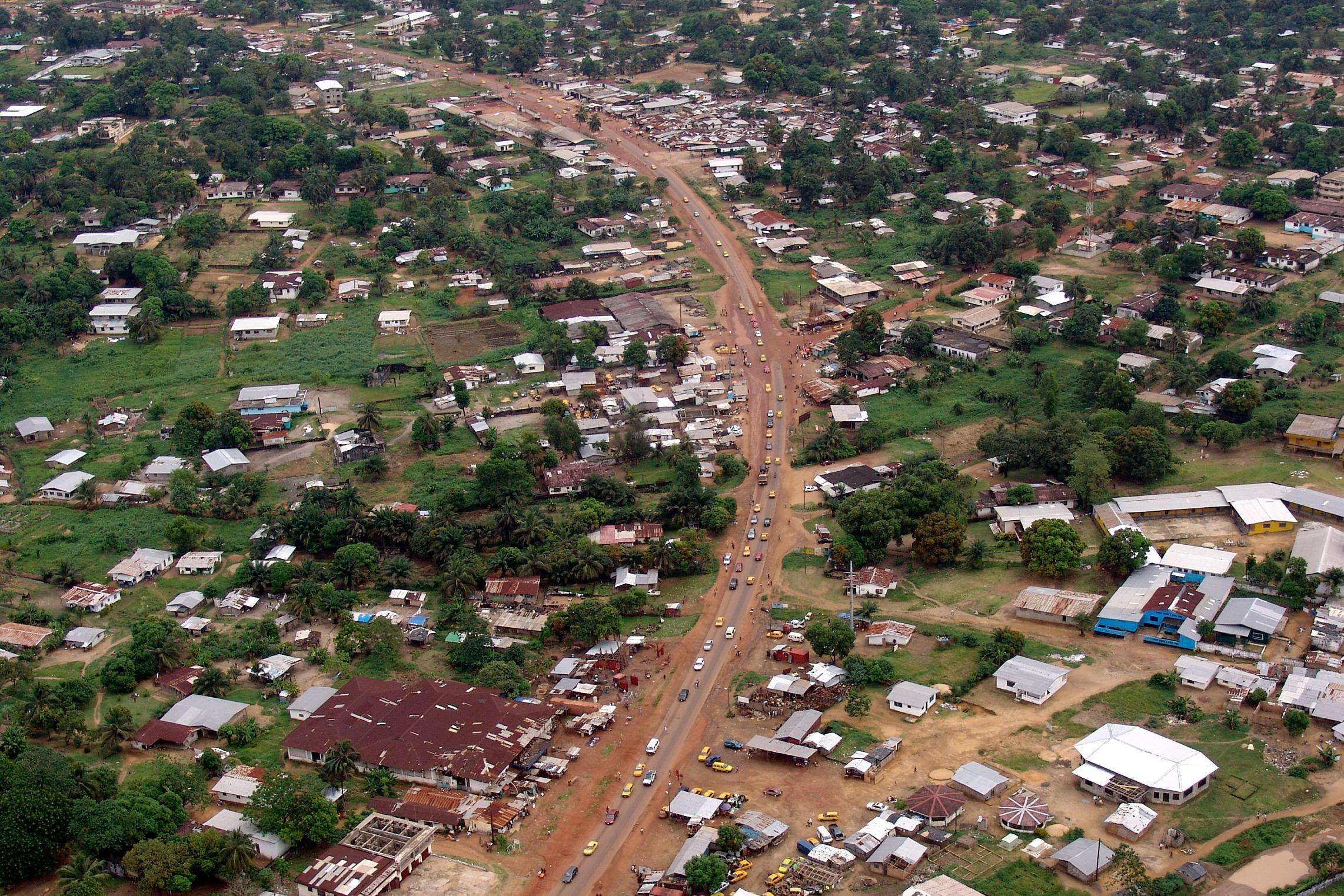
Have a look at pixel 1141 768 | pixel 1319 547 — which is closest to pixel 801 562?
pixel 1141 768

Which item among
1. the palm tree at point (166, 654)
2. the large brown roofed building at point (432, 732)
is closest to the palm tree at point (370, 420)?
the palm tree at point (166, 654)

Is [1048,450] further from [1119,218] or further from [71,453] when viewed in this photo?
[71,453]

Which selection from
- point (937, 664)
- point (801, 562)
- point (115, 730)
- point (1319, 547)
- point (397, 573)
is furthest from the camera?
point (801, 562)

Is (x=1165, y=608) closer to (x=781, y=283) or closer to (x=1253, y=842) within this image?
(x=1253, y=842)

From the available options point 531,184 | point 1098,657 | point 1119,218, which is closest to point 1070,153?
point 1119,218

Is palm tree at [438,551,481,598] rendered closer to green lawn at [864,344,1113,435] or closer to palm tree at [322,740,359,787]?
palm tree at [322,740,359,787]
